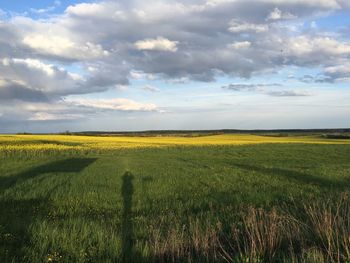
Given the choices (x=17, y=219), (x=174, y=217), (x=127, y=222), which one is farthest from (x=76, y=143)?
(x=174, y=217)

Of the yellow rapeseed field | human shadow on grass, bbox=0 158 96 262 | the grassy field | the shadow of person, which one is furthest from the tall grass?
the yellow rapeseed field

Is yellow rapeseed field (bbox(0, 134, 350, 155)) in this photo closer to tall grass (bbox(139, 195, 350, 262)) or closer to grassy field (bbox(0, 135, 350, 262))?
grassy field (bbox(0, 135, 350, 262))

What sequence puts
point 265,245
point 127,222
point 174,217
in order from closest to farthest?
point 265,245
point 127,222
point 174,217

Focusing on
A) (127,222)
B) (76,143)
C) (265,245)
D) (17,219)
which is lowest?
(127,222)

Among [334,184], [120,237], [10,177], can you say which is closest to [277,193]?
[334,184]

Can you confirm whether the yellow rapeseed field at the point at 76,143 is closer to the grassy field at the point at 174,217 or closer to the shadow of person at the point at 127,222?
the grassy field at the point at 174,217

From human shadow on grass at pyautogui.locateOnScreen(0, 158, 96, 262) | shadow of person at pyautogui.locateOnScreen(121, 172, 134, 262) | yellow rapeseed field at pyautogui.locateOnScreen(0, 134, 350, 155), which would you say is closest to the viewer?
human shadow on grass at pyautogui.locateOnScreen(0, 158, 96, 262)

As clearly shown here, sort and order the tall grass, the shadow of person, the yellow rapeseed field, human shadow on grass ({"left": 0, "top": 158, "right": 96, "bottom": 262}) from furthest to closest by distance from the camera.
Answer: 1. the yellow rapeseed field
2. the shadow of person
3. human shadow on grass ({"left": 0, "top": 158, "right": 96, "bottom": 262})
4. the tall grass

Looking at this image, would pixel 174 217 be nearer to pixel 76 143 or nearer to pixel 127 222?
pixel 127 222

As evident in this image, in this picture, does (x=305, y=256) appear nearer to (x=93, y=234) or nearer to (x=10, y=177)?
(x=93, y=234)

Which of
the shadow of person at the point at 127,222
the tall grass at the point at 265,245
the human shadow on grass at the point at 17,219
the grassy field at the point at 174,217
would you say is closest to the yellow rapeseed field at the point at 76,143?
the grassy field at the point at 174,217

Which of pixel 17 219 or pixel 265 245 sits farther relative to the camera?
pixel 17 219

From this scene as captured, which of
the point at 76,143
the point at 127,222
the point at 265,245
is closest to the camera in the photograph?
the point at 265,245

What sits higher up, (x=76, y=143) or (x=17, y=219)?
(x=76, y=143)
